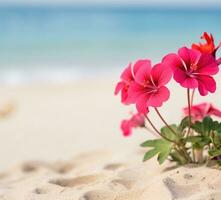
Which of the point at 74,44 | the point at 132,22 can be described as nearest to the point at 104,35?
the point at 74,44

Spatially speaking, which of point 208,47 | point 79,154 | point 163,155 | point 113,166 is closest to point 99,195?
point 163,155

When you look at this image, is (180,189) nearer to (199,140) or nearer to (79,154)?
(199,140)

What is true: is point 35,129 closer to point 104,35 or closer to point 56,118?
point 56,118

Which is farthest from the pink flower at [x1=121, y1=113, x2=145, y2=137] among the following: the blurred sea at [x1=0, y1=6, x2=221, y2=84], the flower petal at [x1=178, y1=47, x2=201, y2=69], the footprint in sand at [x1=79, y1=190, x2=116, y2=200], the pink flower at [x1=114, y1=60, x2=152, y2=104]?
the blurred sea at [x1=0, y1=6, x2=221, y2=84]

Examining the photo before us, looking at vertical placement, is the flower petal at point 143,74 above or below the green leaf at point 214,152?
above

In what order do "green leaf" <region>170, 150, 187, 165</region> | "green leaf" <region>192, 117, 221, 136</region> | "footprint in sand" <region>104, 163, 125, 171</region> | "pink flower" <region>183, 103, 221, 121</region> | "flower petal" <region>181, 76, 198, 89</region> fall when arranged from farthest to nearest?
"footprint in sand" <region>104, 163, 125, 171</region> < "pink flower" <region>183, 103, 221, 121</region> < "green leaf" <region>170, 150, 187, 165</region> < "green leaf" <region>192, 117, 221, 136</region> < "flower petal" <region>181, 76, 198, 89</region>

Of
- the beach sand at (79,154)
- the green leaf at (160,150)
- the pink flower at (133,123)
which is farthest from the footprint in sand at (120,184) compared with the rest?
the pink flower at (133,123)

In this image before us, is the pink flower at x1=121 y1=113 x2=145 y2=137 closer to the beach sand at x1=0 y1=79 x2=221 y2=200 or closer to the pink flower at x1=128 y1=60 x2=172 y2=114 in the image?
the beach sand at x1=0 y1=79 x2=221 y2=200

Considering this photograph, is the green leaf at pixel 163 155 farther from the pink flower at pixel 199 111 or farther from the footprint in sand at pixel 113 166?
the footprint in sand at pixel 113 166
